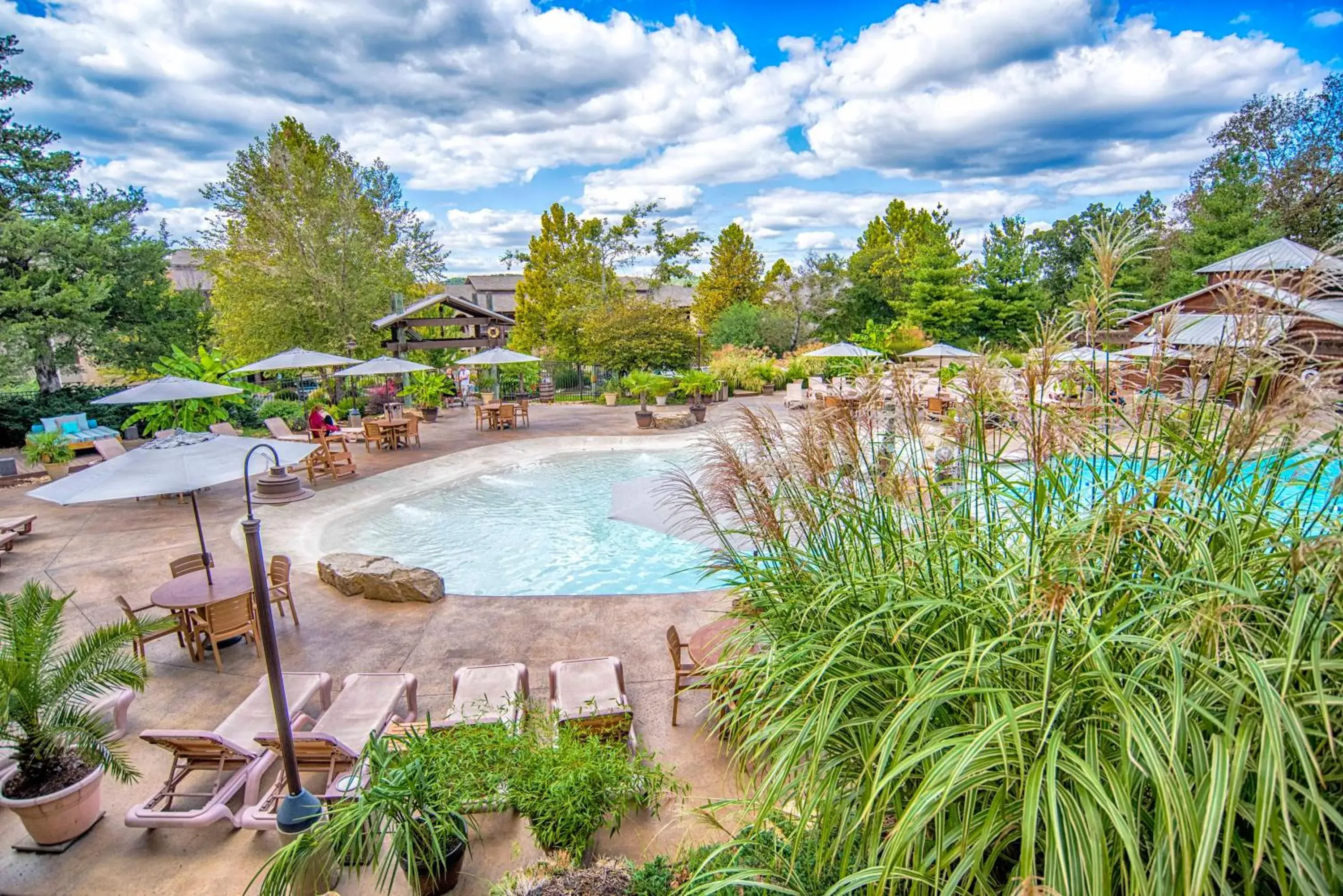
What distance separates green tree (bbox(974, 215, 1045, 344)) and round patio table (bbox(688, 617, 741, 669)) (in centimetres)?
2797

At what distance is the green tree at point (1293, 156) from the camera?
2450cm

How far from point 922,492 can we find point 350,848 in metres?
2.90

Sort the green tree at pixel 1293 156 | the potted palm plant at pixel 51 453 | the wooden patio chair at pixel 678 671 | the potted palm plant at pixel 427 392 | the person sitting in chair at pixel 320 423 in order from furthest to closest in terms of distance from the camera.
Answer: the green tree at pixel 1293 156 → the potted palm plant at pixel 427 392 → the person sitting in chair at pixel 320 423 → the potted palm plant at pixel 51 453 → the wooden patio chair at pixel 678 671

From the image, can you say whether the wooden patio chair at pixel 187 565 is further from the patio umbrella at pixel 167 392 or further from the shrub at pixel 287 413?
the shrub at pixel 287 413

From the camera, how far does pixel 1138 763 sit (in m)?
1.29

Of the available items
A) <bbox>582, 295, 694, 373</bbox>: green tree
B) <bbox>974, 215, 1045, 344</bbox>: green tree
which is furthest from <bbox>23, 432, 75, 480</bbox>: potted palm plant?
<bbox>974, 215, 1045, 344</bbox>: green tree

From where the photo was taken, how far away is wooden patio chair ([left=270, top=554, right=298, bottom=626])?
584 centimetres

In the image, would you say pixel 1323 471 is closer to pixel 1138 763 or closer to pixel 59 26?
pixel 1138 763

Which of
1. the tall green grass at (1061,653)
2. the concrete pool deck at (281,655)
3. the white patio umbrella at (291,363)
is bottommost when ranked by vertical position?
the concrete pool deck at (281,655)

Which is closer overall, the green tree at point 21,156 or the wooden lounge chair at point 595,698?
the wooden lounge chair at point 595,698

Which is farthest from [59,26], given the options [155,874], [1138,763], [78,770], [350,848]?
[1138,763]

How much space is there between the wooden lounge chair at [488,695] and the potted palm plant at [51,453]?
10.9 m

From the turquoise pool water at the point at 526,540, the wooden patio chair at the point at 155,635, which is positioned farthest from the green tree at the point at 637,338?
the wooden patio chair at the point at 155,635

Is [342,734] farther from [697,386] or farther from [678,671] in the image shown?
[697,386]
